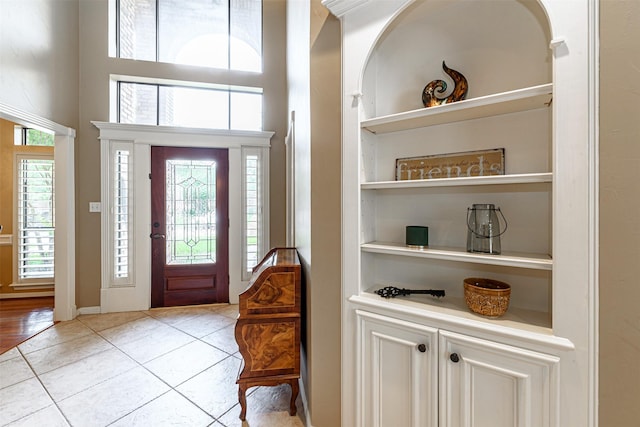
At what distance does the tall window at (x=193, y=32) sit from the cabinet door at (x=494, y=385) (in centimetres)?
390

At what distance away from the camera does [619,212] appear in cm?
84

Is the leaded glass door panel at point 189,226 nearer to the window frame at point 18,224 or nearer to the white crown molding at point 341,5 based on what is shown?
the window frame at point 18,224

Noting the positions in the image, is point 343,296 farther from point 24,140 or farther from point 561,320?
point 24,140

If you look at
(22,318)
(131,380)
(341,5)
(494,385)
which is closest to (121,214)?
(22,318)

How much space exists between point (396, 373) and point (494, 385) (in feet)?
1.25

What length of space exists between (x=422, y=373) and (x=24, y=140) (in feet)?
18.5

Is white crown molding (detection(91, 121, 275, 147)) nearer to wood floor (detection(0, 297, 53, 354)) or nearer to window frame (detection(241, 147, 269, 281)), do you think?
window frame (detection(241, 147, 269, 281))

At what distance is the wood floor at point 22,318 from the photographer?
271cm

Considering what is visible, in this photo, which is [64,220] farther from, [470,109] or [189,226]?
[470,109]

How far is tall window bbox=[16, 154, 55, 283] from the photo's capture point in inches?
151

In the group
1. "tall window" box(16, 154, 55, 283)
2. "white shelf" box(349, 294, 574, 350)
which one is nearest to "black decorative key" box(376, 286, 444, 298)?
"white shelf" box(349, 294, 574, 350)

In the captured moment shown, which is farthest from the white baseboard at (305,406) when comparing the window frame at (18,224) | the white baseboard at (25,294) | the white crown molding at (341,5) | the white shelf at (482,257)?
the white baseboard at (25,294)

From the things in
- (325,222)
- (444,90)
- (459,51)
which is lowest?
(325,222)

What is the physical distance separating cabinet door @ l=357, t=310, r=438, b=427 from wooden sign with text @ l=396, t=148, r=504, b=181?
27.6 inches
